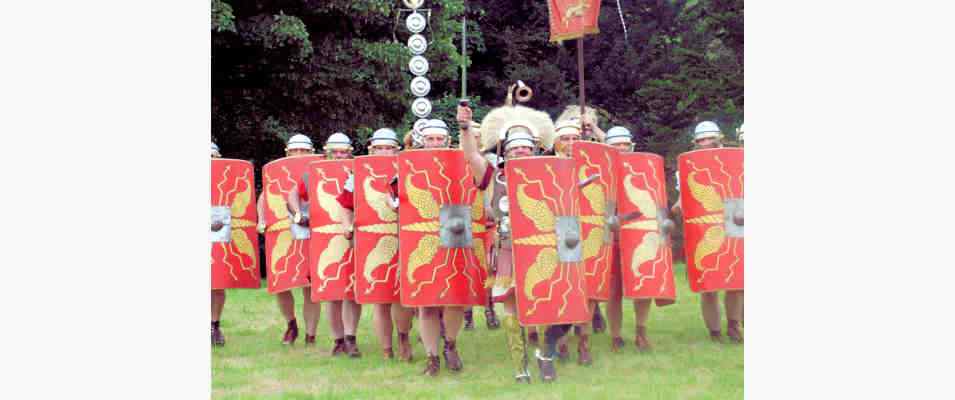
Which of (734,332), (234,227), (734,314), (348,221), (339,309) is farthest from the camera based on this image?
(234,227)

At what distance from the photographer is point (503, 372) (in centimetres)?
700

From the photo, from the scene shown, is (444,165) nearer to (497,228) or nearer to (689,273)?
(497,228)

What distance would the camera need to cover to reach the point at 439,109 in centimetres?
823

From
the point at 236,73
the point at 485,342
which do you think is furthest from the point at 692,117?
the point at 236,73

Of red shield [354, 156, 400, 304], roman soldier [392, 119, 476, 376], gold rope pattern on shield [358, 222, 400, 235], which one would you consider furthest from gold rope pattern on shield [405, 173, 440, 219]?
gold rope pattern on shield [358, 222, 400, 235]

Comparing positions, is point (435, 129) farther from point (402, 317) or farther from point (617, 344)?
point (617, 344)

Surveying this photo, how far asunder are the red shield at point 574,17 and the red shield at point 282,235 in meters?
2.03

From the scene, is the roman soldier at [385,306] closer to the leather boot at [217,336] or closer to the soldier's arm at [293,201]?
the soldier's arm at [293,201]

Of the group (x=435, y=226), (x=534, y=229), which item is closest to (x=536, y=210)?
(x=534, y=229)

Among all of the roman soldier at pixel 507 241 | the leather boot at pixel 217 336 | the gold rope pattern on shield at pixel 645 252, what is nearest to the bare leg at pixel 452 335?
the roman soldier at pixel 507 241

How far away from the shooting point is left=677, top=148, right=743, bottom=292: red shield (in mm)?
6902

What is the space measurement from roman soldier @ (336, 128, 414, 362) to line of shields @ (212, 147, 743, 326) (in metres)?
0.12

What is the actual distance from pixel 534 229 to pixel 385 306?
1682mm

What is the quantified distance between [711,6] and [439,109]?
221cm
